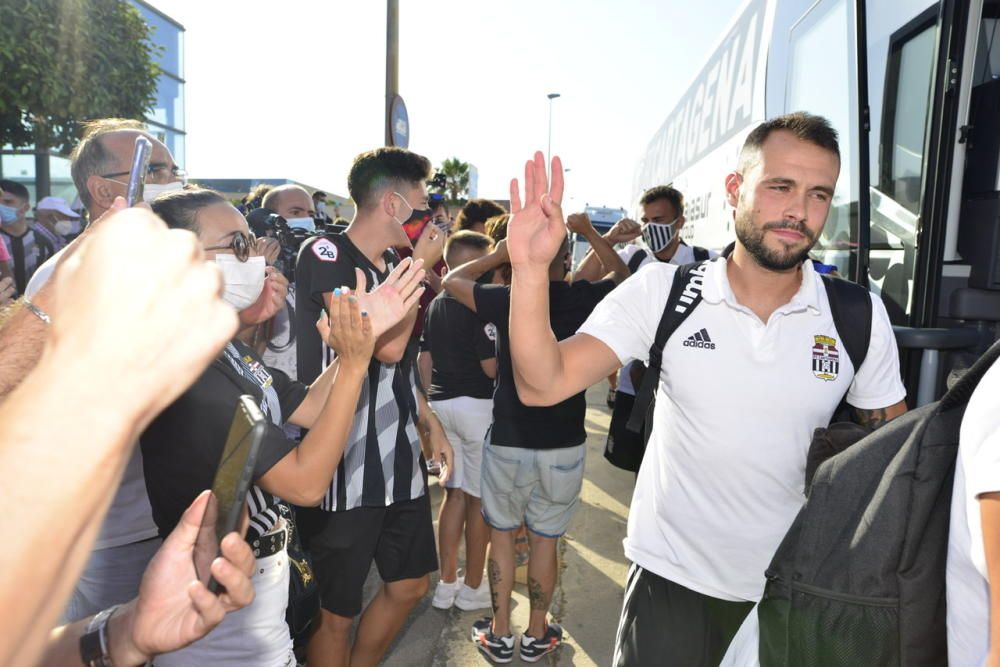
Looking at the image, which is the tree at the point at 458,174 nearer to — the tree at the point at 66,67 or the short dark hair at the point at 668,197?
the tree at the point at 66,67

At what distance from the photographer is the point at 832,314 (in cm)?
217

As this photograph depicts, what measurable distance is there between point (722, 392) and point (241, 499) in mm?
1480

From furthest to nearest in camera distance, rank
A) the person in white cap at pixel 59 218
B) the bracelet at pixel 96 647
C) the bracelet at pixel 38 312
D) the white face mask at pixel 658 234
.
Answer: the person in white cap at pixel 59 218 → the white face mask at pixel 658 234 → the bracelet at pixel 38 312 → the bracelet at pixel 96 647

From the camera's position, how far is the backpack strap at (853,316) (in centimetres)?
212

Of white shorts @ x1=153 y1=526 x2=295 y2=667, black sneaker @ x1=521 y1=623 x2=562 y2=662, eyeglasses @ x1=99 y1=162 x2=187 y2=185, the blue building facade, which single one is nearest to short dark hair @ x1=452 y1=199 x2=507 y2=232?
eyeglasses @ x1=99 y1=162 x2=187 y2=185

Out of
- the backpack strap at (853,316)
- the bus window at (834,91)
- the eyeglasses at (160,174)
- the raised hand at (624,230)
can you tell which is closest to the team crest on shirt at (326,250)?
the eyeglasses at (160,174)

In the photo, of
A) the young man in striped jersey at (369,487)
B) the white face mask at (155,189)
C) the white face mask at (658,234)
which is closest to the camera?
the white face mask at (155,189)

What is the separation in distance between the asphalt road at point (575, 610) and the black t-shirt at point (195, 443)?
76.8 inches

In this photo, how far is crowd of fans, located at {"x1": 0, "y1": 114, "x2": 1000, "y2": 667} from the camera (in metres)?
0.58

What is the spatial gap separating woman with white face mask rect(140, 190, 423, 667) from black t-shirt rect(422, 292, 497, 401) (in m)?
1.67

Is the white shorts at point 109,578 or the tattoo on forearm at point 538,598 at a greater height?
the white shorts at point 109,578

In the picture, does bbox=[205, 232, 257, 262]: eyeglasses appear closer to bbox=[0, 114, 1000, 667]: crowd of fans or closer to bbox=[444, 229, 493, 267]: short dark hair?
bbox=[0, 114, 1000, 667]: crowd of fans

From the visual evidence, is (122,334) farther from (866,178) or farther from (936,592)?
(866,178)

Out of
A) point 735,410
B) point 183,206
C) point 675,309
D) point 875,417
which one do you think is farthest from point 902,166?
point 183,206
